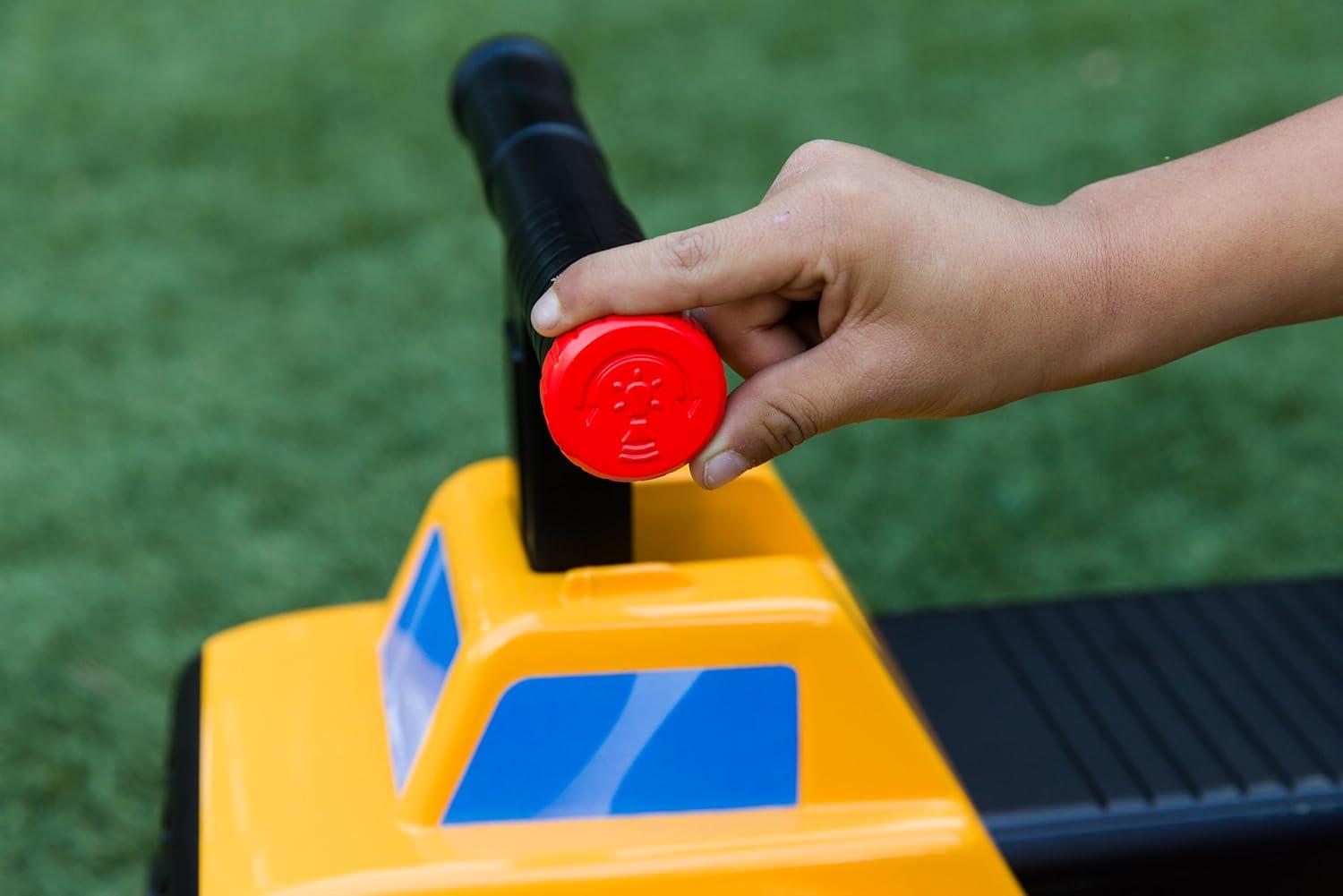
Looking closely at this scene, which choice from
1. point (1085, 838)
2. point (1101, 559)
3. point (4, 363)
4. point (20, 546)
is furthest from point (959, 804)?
point (4, 363)

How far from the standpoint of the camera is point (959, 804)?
2.74 feet

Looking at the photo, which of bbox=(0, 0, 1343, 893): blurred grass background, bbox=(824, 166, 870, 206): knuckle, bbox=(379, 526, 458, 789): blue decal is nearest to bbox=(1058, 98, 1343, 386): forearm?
bbox=(824, 166, 870, 206): knuckle

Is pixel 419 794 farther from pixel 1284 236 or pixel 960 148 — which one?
pixel 960 148

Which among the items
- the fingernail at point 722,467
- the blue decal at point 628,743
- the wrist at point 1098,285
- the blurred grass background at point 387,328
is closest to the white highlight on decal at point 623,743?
the blue decal at point 628,743

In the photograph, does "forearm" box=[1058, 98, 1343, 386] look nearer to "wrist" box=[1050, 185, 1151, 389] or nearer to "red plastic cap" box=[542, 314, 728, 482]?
"wrist" box=[1050, 185, 1151, 389]

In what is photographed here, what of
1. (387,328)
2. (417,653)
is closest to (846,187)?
(417,653)

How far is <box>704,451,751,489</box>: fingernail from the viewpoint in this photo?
67cm

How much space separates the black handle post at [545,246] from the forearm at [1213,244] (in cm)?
24

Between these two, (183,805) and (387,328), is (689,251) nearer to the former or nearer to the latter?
(183,805)

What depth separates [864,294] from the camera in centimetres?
67

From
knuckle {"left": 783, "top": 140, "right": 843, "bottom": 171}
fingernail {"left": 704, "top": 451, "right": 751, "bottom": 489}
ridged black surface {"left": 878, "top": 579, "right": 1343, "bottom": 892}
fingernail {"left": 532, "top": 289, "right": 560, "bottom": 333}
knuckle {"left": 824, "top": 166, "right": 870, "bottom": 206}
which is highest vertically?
knuckle {"left": 783, "top": 140, "right": 843, "bottom": 171}

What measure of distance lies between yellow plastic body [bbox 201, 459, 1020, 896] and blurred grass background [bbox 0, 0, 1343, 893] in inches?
23.6

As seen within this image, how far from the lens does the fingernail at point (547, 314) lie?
2.10 ft

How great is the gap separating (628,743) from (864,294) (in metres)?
0.29
